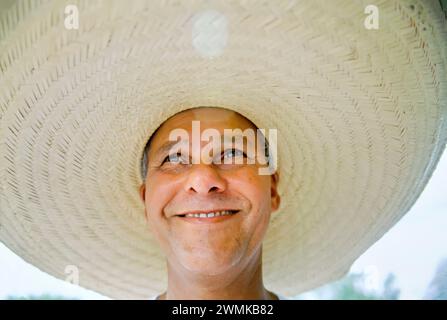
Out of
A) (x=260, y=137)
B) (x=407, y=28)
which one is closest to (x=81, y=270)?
(x=260, y=137)

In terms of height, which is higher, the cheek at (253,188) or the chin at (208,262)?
the cheek at (253,188)

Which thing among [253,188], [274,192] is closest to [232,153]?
[253,188]

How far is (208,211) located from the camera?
113cm

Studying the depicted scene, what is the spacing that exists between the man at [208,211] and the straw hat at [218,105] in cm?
4

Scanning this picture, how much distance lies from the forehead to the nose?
0.08 meters

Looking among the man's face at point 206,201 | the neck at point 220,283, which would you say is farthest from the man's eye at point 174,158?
the neck at point 220,283

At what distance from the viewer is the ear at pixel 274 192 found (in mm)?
1299

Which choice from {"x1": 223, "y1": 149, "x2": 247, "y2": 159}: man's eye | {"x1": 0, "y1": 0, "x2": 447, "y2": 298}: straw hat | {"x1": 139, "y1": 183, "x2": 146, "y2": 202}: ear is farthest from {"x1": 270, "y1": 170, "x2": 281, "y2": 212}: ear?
{"x1": 139, "y1": 183, "x2": 146, "y2": 202}: ear

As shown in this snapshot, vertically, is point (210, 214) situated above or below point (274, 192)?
below

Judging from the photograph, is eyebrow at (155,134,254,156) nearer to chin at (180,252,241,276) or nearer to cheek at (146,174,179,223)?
cheek at (146,174,179,223)

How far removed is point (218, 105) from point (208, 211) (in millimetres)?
218

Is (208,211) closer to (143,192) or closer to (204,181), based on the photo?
(204,181)

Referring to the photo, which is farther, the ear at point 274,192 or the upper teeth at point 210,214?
the ear at point 274,192

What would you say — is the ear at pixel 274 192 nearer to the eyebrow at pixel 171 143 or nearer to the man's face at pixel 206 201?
the man's face at pixel 206 201
